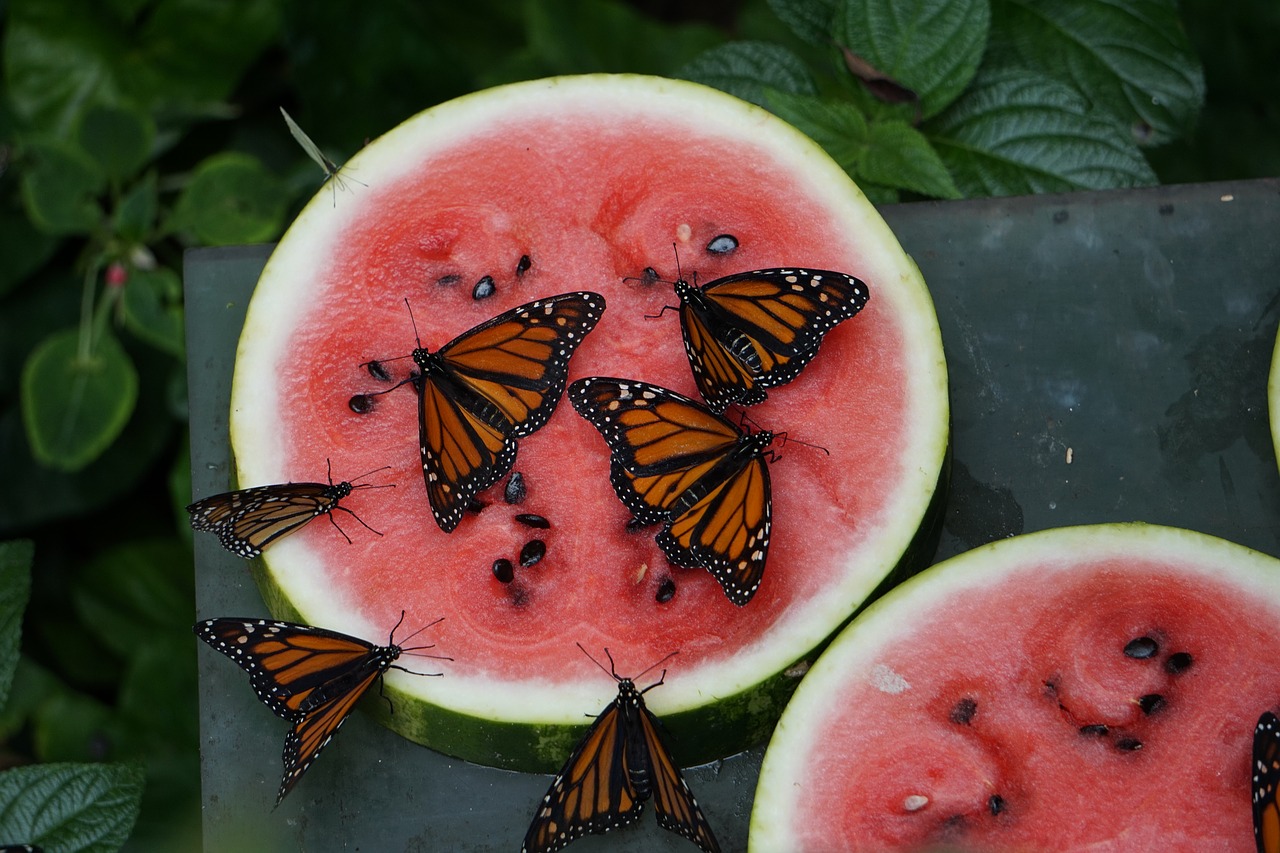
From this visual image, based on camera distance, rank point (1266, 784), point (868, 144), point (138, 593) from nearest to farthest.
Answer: point (1266, 784)
point (868, 144)
point (138, 593)

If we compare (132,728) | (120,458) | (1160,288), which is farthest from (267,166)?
(1160,288)

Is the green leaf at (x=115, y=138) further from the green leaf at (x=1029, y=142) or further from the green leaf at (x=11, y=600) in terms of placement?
the green leaf at (x=1029, y=142)

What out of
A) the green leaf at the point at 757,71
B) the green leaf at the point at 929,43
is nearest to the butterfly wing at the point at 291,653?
the green leaf at the point at 757,71

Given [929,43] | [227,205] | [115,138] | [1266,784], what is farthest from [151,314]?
[1266,784]

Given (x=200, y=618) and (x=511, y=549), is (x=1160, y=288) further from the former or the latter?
(x=200, y=618)

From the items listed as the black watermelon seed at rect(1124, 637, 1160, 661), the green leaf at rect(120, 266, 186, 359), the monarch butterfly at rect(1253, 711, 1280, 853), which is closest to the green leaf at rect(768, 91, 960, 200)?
the black watermelon seed at rect(1124, 637, 1160, 661)

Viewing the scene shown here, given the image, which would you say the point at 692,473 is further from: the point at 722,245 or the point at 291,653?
the point at 291,653
